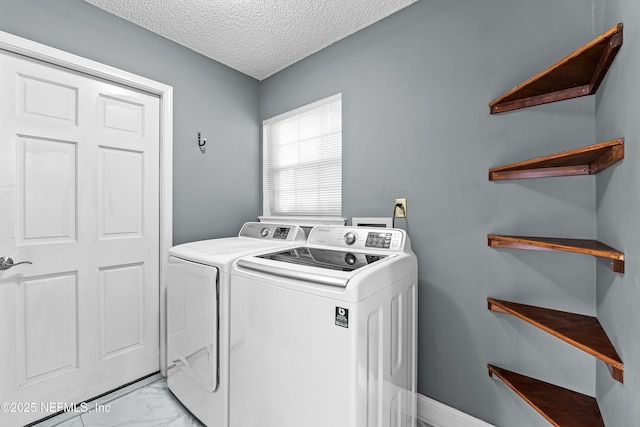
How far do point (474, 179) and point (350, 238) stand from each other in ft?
2.60

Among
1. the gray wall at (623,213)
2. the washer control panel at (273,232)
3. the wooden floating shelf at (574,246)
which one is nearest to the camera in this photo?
the gray wall at (623,213)

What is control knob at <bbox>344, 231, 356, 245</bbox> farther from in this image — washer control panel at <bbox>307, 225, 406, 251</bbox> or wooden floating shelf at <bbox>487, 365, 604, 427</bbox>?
wooden floating shelf at <bbox>487, 365, 604, 427</bbox>

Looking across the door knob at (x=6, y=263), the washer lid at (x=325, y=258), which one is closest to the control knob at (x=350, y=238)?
the washer lid at (x=325, y=258)

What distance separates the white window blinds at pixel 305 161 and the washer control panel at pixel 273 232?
314 mm

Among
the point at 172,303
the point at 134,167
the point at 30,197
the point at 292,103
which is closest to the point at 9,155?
the point at 30,197

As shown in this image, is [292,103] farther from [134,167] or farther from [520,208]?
[520,208]

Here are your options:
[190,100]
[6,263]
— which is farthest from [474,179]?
[6,263]

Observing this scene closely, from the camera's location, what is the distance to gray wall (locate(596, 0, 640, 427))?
30.5 inches

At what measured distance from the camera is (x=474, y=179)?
1545mm

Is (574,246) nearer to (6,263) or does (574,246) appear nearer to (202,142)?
(202,142)

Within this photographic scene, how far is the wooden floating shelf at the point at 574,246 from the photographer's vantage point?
878 millimetres

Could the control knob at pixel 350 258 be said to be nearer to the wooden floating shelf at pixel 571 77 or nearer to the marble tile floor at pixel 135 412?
the wooden floating shelf at pixel 571 77

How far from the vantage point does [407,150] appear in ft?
5.96

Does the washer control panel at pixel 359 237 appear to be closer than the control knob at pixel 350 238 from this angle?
Yes
